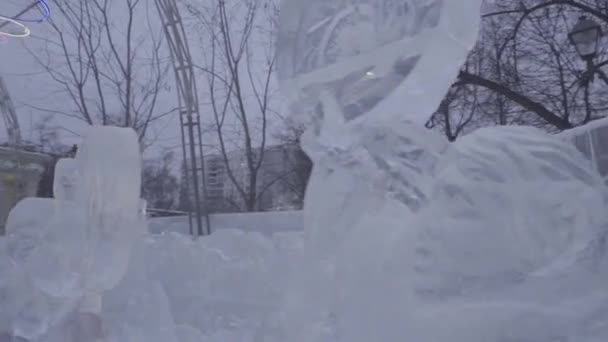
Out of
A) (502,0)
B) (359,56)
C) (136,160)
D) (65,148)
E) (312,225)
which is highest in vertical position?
(502,0)

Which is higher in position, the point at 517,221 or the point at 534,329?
the point at 517,221

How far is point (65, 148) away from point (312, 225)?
1190 cm

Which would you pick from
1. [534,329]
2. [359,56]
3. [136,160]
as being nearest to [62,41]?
[136,160]

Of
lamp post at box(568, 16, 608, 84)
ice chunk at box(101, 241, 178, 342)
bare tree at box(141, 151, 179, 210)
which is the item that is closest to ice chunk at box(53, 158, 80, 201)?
ice chunk at box(101, 241, 178, 342)

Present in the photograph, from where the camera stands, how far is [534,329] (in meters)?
1.11

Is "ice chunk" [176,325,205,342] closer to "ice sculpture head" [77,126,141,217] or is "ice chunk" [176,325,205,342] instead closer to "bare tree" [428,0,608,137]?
"ice sculpture head" [77,126,141,217]

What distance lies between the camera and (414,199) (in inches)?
56.2

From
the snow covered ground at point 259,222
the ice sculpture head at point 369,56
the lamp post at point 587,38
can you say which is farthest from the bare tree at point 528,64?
the ice sculpture head at point 369,56

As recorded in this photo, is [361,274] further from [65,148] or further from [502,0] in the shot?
[65,148]

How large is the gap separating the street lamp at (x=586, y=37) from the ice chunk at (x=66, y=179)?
4548 mm

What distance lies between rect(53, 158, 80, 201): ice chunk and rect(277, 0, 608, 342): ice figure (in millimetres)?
1124

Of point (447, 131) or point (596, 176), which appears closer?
point (596, 176)

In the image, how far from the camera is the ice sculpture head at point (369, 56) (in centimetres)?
137

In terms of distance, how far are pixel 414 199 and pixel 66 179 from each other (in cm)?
158
